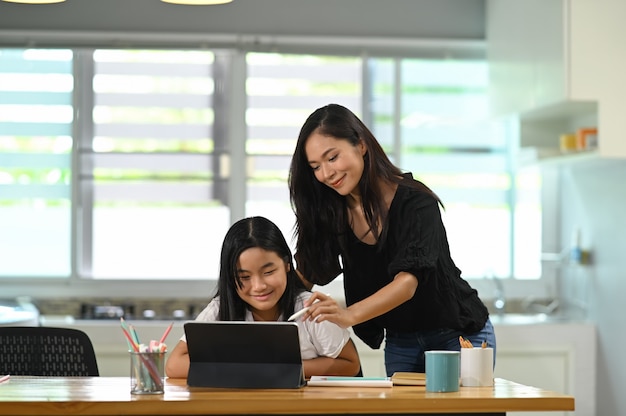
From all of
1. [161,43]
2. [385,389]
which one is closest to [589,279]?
[161,43]

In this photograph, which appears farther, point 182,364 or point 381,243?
point 381,243

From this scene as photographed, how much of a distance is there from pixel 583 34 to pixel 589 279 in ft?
4.24

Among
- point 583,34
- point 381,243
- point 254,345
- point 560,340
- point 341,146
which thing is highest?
point 583,34

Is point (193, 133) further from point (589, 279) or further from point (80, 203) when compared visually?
point (589, 279)

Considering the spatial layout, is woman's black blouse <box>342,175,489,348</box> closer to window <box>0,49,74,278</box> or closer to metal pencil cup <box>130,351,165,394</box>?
metal pencil cup <box>130,351,165,394</box>

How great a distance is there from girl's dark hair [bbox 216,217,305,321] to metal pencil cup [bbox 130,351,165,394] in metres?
0.49

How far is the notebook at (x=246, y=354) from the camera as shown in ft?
7.31

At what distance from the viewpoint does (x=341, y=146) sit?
258 cm

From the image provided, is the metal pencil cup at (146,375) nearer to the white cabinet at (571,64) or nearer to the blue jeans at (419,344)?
the blue jeans at (419,344)

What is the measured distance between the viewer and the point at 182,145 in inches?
203

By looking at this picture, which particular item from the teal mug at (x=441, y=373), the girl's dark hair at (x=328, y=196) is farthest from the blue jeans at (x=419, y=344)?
the teal mug at (x=441, y=373)

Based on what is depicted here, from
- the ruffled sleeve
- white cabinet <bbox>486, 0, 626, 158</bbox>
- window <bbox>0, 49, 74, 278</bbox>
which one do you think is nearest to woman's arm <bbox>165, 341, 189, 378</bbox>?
the ruffled sleeve

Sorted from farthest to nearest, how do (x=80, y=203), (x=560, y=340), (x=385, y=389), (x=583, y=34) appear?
(x=80, y=203), (x=560, y=340), (x=583, y=34), (x=385, y=389)

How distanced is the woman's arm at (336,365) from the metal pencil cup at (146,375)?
1.58ft
